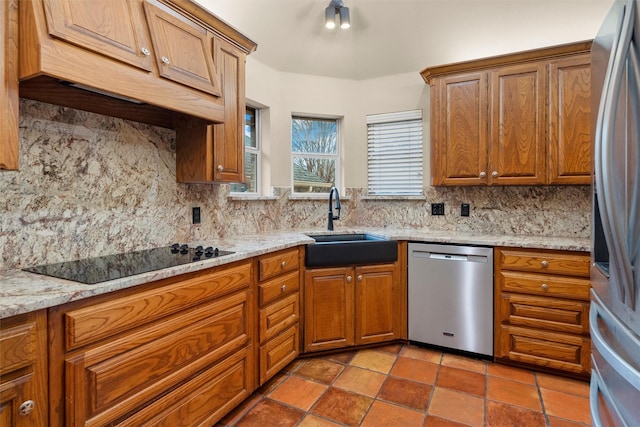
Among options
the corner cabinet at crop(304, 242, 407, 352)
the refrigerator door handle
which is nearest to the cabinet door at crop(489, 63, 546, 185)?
the corner cabinet at crop(304, 242, 407, 352)

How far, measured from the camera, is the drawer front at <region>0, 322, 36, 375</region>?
3.15 feet

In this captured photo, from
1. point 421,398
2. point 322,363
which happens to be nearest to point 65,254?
point 322,363

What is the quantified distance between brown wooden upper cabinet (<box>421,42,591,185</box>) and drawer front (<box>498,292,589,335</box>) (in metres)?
0.91

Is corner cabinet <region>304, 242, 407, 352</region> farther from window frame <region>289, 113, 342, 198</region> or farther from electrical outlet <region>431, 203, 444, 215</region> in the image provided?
window frame <region>289, 113, 342, 198</region>

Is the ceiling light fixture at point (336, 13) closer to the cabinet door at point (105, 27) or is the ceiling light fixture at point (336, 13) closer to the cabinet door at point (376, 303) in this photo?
the cabinet door at point (105, 27)

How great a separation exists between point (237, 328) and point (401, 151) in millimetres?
2374

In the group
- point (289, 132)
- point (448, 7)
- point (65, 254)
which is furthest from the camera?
point (289, 132)

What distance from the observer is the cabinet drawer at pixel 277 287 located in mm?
2039

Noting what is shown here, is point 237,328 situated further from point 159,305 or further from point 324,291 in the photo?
point 324,291

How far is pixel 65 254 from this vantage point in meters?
1.65

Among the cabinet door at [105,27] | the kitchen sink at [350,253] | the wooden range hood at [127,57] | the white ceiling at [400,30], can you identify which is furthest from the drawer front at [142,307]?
the white ceiling at [400,30]

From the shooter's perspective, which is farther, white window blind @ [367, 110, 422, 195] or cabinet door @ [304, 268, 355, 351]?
white window blind @ [367, 110, 422, 195]

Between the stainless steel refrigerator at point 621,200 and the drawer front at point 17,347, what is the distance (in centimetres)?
169

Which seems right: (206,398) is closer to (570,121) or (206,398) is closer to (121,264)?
(121,264)
